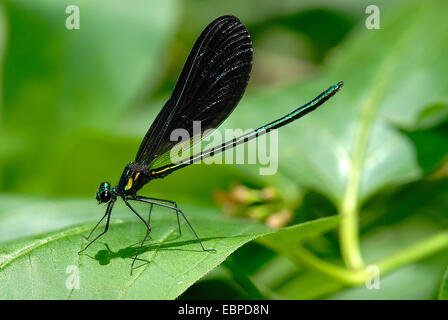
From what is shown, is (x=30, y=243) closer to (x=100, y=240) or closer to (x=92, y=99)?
(x=100, y=240)

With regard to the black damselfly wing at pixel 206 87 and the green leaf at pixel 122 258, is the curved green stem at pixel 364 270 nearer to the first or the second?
the green leaf at pixel 122 258

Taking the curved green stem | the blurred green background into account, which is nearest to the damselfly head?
the blurred green background

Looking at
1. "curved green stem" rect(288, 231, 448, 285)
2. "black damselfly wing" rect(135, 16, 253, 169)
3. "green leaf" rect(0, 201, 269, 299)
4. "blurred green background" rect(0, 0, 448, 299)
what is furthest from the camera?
"blurred green background" rect(0, 0, 448, 299)

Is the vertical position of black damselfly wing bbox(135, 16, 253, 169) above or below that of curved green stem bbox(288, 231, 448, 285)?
above

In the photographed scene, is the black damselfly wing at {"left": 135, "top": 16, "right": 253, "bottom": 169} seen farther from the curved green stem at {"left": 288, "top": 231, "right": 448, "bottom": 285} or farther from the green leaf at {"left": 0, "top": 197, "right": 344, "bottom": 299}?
the curved green stem at {"left": 288, "top": 231, "right": 448, "bottom": 285}

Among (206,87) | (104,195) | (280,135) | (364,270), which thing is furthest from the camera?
(280,135)

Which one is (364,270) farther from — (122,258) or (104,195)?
(104,195)

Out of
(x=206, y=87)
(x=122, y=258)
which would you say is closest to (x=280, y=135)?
(x=206, y=87)
